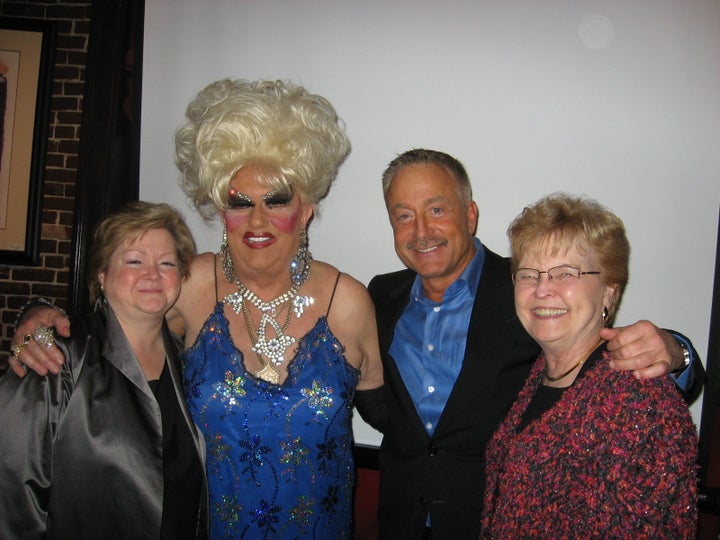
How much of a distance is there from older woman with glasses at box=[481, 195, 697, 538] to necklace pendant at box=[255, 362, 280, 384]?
0.79m

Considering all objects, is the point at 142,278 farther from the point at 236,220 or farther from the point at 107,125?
the point at 107,125

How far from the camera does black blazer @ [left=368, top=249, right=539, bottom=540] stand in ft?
5.54

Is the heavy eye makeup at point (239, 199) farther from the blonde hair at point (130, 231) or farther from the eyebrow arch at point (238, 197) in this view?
the blonde hair at point (130, 231)

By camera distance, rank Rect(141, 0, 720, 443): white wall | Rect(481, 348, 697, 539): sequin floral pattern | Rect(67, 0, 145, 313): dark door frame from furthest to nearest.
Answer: Rect(67, 0, 145, 313): dark door frame → Rect(141, 0, 720, 443): white wall → Rect(481, 348, 697, 539): sequin floral pattern

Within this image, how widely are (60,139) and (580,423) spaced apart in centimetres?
414

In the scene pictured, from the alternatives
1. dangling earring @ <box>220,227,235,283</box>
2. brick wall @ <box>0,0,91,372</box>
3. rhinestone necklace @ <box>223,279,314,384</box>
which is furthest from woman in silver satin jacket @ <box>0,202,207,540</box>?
brick wall @ <box>0,0,91,372</box>

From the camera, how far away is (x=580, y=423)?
1239 mm

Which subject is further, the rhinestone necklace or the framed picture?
the framed picture

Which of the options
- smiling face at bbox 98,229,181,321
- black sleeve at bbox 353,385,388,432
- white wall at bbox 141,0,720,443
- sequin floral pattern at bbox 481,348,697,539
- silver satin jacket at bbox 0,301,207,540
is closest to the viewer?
sequin floral pattern at bbox 481,348,697,539

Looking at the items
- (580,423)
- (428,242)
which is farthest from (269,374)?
(580,423)

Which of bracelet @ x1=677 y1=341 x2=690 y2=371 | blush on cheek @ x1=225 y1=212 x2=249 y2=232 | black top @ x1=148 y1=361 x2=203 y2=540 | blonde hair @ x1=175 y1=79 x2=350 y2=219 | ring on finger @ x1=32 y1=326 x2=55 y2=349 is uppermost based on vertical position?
blonde hair @ x1=175 y1=79 x2=350 y2=219

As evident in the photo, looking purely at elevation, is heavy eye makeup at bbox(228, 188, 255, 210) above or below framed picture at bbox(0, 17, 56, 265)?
below

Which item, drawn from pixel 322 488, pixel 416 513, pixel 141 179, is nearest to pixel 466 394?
pixel 416 513

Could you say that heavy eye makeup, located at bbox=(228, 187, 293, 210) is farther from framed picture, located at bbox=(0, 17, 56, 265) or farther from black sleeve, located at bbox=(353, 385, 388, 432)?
framed picture, located at bbox=(0, 17, 56, 265)
